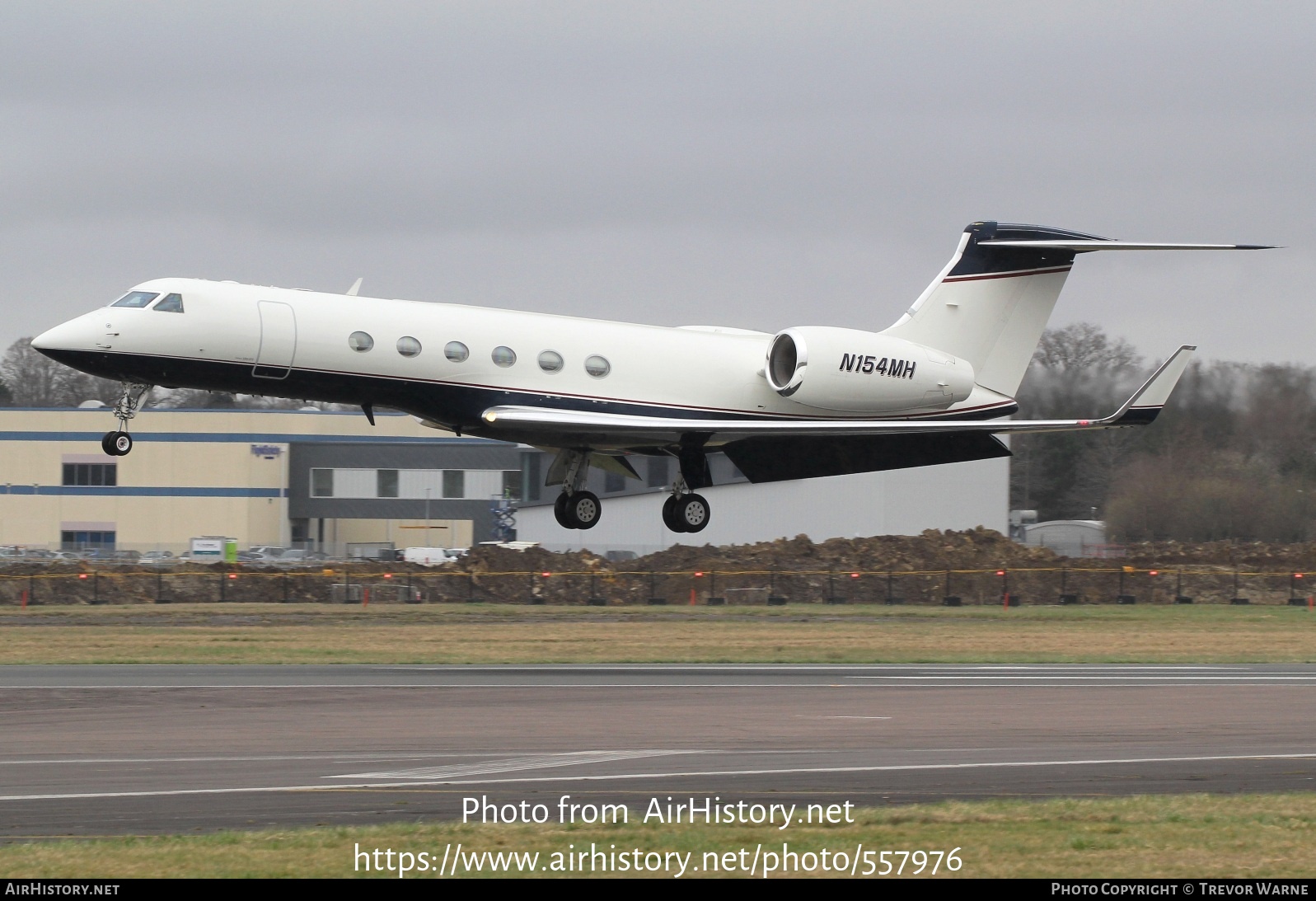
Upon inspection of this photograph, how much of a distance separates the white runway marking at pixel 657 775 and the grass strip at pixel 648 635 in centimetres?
1210

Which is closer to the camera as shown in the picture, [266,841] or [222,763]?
[266,841]

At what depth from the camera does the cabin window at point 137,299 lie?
74.0 feet

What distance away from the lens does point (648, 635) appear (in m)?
32.8

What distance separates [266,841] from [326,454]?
6461 centimetres

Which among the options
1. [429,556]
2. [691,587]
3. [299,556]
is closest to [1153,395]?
[691,587]

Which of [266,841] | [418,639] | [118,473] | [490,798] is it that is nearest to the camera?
[266,841]

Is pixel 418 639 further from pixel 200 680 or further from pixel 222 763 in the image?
pixel 222 763

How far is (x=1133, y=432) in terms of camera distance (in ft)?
183

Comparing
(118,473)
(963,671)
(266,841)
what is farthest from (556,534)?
(266,841)

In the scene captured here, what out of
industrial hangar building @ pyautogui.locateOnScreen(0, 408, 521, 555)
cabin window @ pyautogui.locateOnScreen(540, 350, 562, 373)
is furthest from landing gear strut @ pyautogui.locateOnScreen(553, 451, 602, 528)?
industrial hangar building @ pyautogui.locateOnScreen(0, 408, 521, 555)

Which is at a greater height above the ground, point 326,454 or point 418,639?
point 326,454

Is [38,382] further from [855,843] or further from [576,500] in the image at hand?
[855,843]

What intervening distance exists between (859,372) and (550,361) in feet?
18.8

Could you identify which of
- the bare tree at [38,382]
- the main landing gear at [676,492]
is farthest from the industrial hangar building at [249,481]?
the main landing gear at [676,492]
